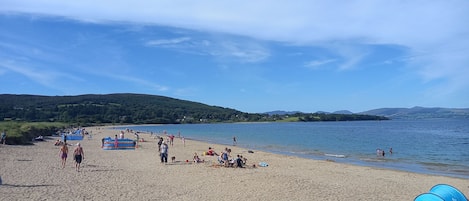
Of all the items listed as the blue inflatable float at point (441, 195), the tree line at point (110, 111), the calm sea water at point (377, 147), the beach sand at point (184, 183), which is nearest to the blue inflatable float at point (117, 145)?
the beach sand at point (184, 183)

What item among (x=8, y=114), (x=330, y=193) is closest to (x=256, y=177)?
(x=330, y=193)

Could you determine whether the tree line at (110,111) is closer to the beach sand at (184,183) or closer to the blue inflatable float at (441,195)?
the beach sand at (184,183)

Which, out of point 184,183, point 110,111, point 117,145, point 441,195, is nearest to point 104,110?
point 110,111

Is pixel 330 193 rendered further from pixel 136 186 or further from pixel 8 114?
pixel 8 114

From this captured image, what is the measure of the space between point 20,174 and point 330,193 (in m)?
11.3

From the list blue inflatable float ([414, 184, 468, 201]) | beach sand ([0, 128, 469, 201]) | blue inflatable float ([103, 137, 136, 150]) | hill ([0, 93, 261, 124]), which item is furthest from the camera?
hill ([0, 93, 261, 124])

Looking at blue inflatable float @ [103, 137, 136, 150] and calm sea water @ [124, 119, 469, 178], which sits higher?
blue inflatable float @ [103, 137, 136, 150]

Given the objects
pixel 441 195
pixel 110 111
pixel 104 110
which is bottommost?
pixel 441 195

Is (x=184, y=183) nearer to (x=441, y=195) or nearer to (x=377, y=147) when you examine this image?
(x=441, y=195)

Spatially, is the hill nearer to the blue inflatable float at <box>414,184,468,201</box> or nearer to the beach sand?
the beach sand

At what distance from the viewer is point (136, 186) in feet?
44.3

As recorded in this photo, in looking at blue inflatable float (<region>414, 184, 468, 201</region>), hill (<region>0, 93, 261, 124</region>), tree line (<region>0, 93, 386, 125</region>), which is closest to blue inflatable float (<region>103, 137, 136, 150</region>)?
blue inflatable float (<region>414, 184, 468, 201</region>)

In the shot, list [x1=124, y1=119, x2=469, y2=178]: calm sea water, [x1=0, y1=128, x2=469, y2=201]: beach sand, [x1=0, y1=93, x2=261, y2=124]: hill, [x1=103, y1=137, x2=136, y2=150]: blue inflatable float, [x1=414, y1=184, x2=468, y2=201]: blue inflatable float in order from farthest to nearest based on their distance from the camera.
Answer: [x1=0, y1=93, x2=261, y2=124]: hill → [x1=103, y1=137, x2=136, y2=150]: blue inflatable float → [x1=124, y1=119, x2=469, y2=178]: calm sea water → [x1=0, y1=128, x2=469, y2=201]: beach sand → [x1=414, y1=184, x2=468, y2=201]: blue inflatable float

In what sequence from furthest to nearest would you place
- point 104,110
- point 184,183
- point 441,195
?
point 104,110
point 184,183
point 441,195
